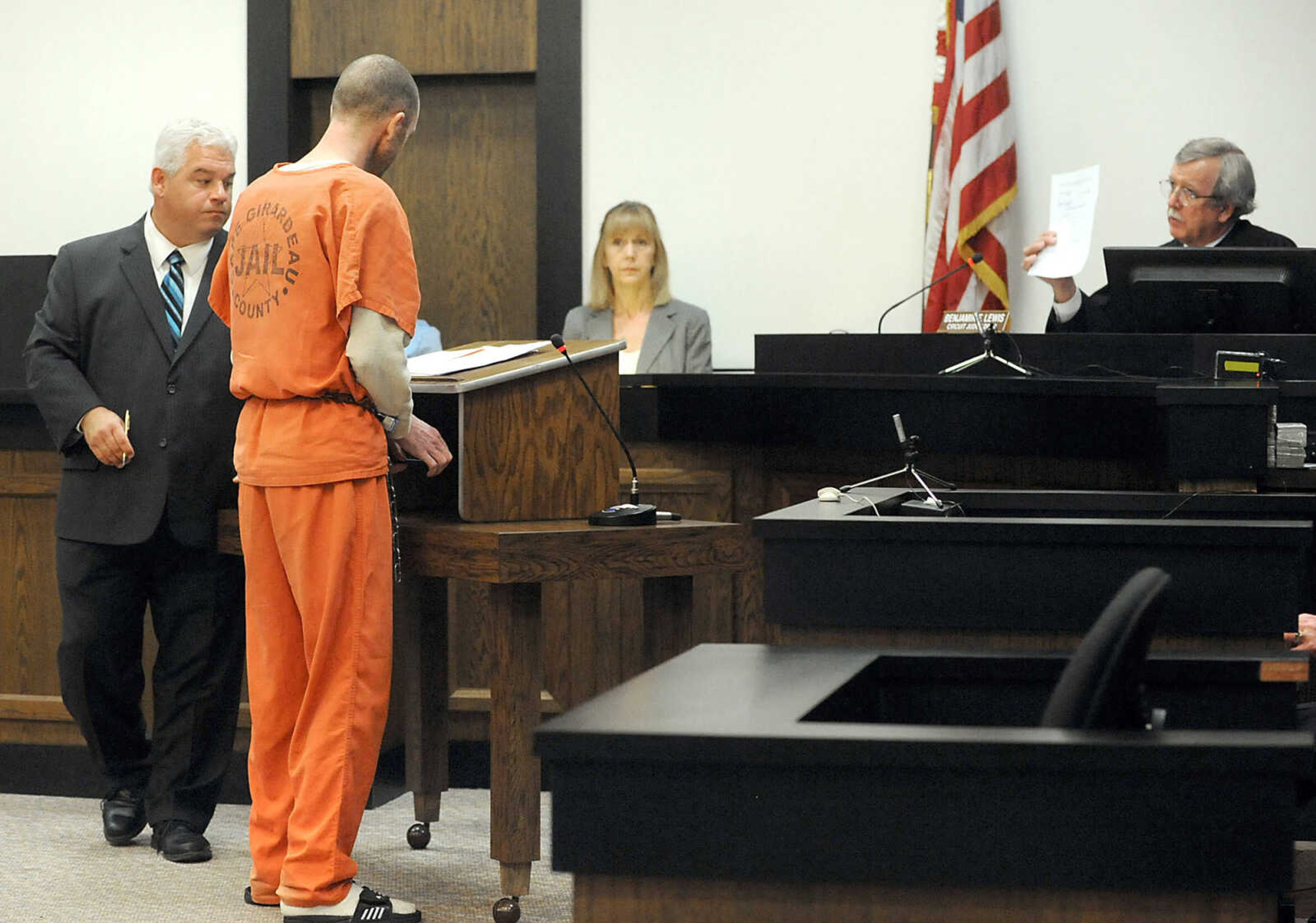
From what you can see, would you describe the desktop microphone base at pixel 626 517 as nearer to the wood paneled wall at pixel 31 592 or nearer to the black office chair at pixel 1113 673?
the black office chair at pixel 1113 673

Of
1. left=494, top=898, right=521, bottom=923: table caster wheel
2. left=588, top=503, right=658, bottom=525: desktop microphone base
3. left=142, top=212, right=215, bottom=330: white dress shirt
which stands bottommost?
left=494, top=898, right=521, bottom=923: table caster wheel

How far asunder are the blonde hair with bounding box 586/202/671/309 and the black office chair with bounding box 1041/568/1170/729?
4064 millimetres

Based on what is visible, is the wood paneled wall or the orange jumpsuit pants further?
the wood paneled wall

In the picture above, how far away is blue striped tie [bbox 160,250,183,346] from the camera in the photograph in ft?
12.0

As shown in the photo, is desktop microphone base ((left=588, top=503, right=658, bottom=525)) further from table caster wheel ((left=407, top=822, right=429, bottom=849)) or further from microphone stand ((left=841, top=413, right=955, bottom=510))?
table caster wheel ((left=407, top=822, right=429, bottom=849))

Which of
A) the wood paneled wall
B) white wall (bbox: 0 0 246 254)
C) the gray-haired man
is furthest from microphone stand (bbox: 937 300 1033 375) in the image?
white wall (bbox: 0 0 246 254)

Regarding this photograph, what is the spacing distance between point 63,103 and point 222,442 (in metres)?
3.33

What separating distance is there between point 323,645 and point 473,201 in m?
3.56

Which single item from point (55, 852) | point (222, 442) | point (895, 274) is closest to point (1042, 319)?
point (895, 274)

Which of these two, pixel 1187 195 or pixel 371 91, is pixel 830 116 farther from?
pixel 371 91

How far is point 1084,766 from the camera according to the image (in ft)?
3.87

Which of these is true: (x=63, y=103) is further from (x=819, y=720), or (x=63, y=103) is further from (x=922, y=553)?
(x=819, y=720)

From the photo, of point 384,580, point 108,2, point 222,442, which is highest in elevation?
point 108,2

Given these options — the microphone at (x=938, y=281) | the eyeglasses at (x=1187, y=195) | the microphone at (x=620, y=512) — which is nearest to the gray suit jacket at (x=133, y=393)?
the microphone at (x=620, y=512)
